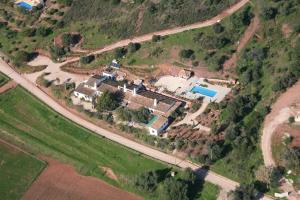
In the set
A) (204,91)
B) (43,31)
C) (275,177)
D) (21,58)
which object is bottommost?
(21,58)

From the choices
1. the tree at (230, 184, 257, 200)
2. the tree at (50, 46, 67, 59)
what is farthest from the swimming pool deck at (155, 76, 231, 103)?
the tree at (50, 46, 67, 59)

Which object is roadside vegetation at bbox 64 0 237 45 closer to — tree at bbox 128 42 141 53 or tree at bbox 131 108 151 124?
tree at bbox 128 42 141 53

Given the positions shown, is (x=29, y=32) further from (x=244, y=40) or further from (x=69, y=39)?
(x=244, y=40)

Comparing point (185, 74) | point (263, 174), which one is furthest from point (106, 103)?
point (263, 174)

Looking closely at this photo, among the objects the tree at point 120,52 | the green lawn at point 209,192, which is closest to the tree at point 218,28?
the tree at point 120,52

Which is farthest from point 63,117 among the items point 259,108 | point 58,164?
point 259,108

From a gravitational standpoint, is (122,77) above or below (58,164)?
above

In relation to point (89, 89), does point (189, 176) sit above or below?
below

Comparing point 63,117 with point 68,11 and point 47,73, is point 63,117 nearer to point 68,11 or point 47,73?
point 47,73
